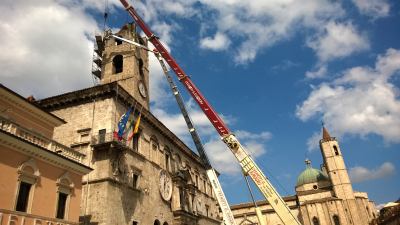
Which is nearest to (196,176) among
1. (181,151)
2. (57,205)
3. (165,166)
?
(181,151)

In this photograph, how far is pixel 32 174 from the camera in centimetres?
1405

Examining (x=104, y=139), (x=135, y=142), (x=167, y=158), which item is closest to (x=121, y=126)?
(x=104, y=139)

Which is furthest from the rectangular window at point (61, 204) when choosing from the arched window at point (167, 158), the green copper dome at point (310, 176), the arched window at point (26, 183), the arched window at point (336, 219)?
the green copper dome at point (310, 176)

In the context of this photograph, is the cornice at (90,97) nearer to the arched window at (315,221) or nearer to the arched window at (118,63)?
the arched window at (118,63)

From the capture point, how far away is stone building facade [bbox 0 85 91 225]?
12.9 metres

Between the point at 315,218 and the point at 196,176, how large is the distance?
30.2 m

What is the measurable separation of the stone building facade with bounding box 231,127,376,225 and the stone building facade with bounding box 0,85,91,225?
5067 cm

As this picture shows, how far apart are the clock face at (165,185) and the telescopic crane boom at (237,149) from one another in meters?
8.16

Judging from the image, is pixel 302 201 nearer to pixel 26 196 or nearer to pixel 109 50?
pixel 109 50

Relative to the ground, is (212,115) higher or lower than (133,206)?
higher

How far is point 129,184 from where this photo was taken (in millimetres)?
23125

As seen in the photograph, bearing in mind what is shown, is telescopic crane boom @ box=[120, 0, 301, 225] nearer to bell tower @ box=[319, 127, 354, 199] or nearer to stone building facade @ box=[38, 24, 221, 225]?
stone building facade @ box=[38, 24, 221, 225]

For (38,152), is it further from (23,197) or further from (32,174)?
(23,197)

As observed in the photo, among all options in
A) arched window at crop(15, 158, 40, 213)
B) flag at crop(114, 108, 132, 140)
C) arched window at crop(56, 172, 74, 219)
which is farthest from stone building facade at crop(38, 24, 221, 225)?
→ arched window at crop(15, 158, 40, 213)
